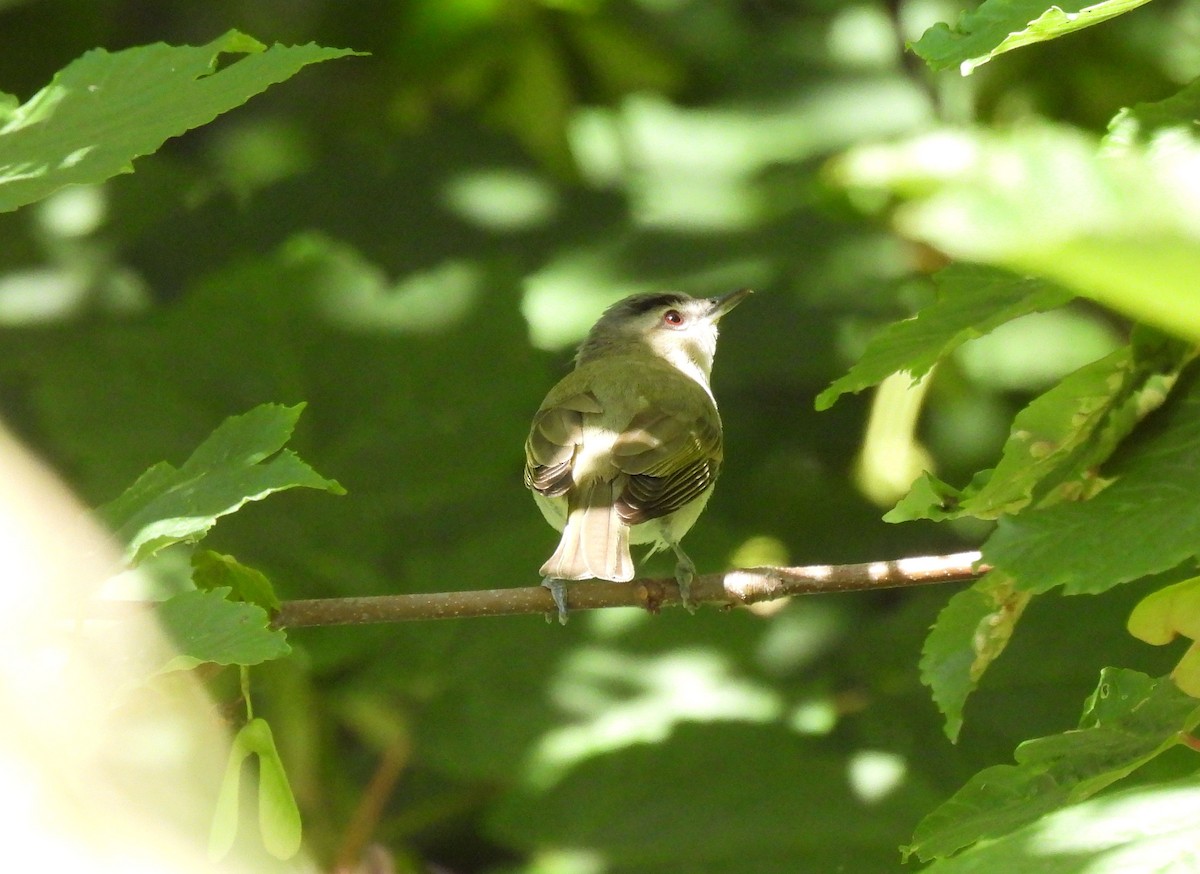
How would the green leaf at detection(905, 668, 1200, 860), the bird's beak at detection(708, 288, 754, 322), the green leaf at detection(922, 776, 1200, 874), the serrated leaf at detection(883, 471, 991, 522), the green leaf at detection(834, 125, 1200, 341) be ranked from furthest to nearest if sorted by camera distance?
1. the bird's beak at detection(708, 288, 754, 322)
2. the serrated leaf at detection(883, 471, 991, 522)
3. the green leaf at detection(905, 668, 1200, 860)
4. the green leaf at detection(922, 776, 1200, 874)
5. the green leaf at detection(834, 125, 1200, 341)

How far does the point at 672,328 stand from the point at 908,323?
2567 millimetres

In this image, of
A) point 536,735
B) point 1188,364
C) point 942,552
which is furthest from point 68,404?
point 1188,364

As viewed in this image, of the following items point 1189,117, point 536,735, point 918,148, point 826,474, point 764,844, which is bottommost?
point 764,844

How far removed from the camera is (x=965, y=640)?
4.95 feet

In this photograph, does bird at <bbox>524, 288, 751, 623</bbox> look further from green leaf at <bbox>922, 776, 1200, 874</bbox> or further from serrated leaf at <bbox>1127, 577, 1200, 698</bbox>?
green leaf at <bbox>922, 776, 1200, 874</bbox>

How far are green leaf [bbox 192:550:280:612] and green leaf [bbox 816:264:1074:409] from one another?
86cm

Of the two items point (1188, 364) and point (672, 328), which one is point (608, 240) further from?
point (1188, 364)

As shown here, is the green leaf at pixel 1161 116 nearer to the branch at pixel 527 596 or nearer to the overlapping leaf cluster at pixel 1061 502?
the overlapping leaf cluster at pixel 1061 502

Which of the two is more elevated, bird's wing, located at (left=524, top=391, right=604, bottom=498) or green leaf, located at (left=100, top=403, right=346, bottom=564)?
green leaf, located at (left=100, top=403, right=346, bottom=564)

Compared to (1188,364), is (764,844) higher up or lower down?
lower down

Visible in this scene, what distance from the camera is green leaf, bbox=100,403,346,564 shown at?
150 cm

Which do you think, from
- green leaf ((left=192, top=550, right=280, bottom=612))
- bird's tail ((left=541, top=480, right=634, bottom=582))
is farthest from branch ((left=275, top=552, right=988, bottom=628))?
bird's tail ((left=541, top=480, right=634, bottom=582))

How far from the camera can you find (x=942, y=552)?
325 cm

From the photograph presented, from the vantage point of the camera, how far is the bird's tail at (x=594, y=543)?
2.40m
